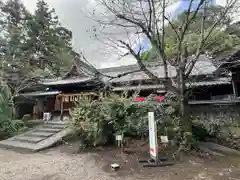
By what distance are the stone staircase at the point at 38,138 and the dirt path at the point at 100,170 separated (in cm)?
174

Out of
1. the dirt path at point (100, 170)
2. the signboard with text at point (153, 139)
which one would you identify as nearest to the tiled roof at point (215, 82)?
the dirt path at point (100, 170)

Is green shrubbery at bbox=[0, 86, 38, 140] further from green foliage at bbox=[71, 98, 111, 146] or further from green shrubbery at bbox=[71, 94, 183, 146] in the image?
green shrubbery at bbox=[71, 94, 183, 146]

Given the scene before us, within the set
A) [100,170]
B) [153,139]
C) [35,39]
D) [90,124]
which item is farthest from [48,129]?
[35,39]

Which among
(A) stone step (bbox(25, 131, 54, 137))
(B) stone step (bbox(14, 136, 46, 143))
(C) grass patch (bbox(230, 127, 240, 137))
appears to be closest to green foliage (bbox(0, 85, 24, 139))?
(B) stone step (bbox(14, 136, 46, 143))

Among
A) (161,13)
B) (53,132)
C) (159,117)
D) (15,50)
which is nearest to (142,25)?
(161,13)

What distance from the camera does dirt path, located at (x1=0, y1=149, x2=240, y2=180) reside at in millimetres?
4147

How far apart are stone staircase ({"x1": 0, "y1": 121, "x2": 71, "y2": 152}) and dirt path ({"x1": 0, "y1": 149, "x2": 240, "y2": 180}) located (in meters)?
1.74

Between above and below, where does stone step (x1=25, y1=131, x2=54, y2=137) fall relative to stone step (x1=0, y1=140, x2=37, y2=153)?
above

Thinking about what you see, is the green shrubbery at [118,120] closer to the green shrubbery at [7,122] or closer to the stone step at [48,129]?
the stone step at [48,129]

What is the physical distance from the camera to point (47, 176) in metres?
4.31

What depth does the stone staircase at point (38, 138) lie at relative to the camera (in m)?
7.52

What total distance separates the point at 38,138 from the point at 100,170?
505 centimetres

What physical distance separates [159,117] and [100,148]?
8.07 ft

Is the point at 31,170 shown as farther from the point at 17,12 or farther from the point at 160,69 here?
the point at 17,12
